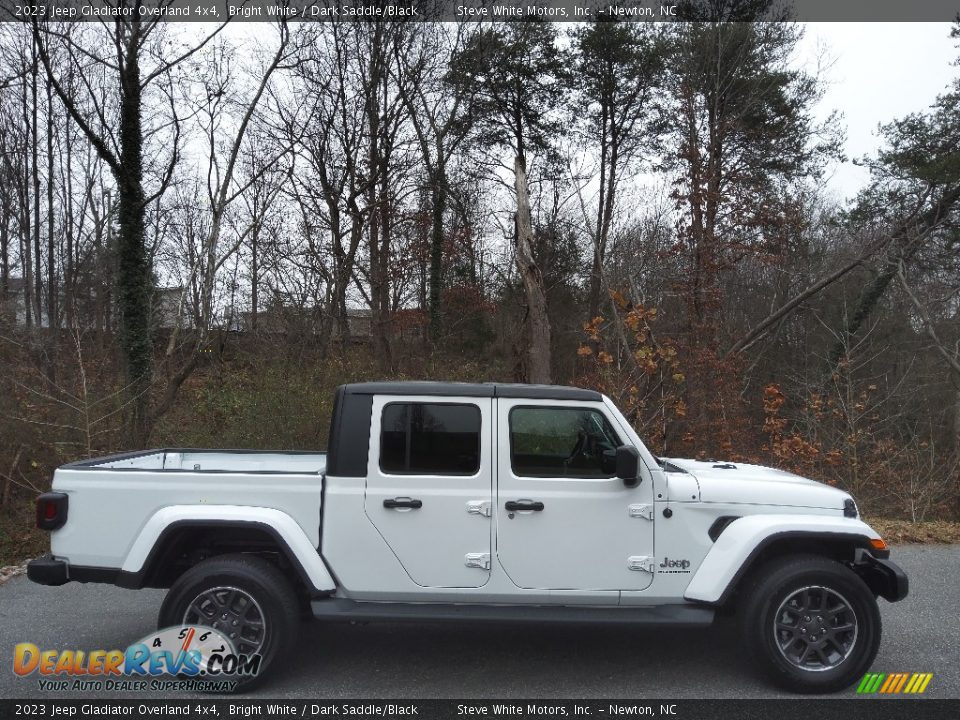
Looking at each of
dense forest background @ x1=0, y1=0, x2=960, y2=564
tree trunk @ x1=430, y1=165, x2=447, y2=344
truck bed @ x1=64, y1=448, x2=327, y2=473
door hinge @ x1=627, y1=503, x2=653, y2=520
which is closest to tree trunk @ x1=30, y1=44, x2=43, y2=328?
dense forest background @ x1=0, y1=0, x2=960, y2=564

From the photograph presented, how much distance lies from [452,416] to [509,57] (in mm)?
20075

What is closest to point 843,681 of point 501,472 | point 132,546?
point 501,472

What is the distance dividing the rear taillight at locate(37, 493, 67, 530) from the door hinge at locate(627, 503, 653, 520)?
3.34 m

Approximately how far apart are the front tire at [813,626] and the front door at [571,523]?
26.8 inches

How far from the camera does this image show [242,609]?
4508 millimetres

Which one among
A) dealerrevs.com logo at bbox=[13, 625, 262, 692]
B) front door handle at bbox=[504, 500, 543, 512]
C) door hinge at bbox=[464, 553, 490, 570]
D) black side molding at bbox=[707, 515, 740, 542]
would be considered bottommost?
dealerrevs.com logo at bbox=[13, 625, 262, 692]

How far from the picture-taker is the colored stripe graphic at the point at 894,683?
4.52m

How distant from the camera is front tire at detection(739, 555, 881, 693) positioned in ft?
14.5

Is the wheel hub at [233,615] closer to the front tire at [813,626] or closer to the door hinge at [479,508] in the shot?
the door hinge at [479,508]

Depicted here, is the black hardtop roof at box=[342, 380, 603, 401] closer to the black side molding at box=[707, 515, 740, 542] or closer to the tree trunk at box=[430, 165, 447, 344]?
the black side molding at box=[707, 515, 740, 542]

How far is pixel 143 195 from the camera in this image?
16.0m


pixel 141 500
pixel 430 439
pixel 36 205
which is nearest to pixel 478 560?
pixel 430 439

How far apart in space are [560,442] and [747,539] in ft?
3.97

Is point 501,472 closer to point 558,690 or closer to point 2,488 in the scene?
point 558,690
